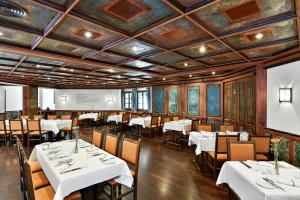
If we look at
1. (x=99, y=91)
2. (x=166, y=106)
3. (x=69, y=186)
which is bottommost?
(x=69, y=186)

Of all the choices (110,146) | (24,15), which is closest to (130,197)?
(110,146)

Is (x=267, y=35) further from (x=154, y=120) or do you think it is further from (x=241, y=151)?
(x=154, y=120)

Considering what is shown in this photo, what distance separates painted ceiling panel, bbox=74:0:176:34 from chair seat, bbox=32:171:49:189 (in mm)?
2423

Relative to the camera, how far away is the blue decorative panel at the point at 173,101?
8.95 metres

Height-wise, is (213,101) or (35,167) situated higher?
(213,101)

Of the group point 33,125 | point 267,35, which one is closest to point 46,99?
point 33,125

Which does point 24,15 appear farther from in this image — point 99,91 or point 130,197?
point 99,91

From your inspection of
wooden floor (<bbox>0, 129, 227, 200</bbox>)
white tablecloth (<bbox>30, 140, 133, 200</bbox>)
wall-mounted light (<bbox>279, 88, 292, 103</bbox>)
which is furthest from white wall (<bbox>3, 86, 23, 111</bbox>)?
wall-mounted light (<bbox>279, 88, 292, 103</bbox>)

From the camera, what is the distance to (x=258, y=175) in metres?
1.97

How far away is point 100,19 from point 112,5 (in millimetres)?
444

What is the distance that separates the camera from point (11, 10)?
7.50ft

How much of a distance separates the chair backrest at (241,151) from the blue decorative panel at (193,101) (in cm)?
535

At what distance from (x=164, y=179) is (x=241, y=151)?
159cm

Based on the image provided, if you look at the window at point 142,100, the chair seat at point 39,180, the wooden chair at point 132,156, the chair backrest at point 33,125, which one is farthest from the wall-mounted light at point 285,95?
the window at point 142,100
